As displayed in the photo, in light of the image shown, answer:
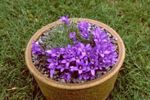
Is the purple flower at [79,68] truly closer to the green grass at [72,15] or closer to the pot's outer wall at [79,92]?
the pot's outer wall at [79,92]

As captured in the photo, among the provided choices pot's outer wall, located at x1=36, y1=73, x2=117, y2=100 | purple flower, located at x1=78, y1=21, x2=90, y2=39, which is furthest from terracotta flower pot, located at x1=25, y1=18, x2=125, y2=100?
purple flower, located at x1=78, y1=21, x2=90, y2=39

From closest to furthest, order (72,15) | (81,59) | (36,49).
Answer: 1. (81,59)
2. (36,49)
3. (72,15)

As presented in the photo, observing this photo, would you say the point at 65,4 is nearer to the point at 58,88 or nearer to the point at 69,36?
the point at 69,36

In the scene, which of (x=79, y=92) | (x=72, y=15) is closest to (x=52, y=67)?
(x=79, y=92)

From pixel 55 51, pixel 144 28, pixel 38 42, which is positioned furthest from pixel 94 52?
pixel 144 28

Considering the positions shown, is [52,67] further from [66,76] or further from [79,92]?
[79,92]

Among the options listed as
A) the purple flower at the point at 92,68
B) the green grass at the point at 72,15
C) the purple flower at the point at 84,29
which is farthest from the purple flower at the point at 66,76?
the green grass at the point at 72,15
